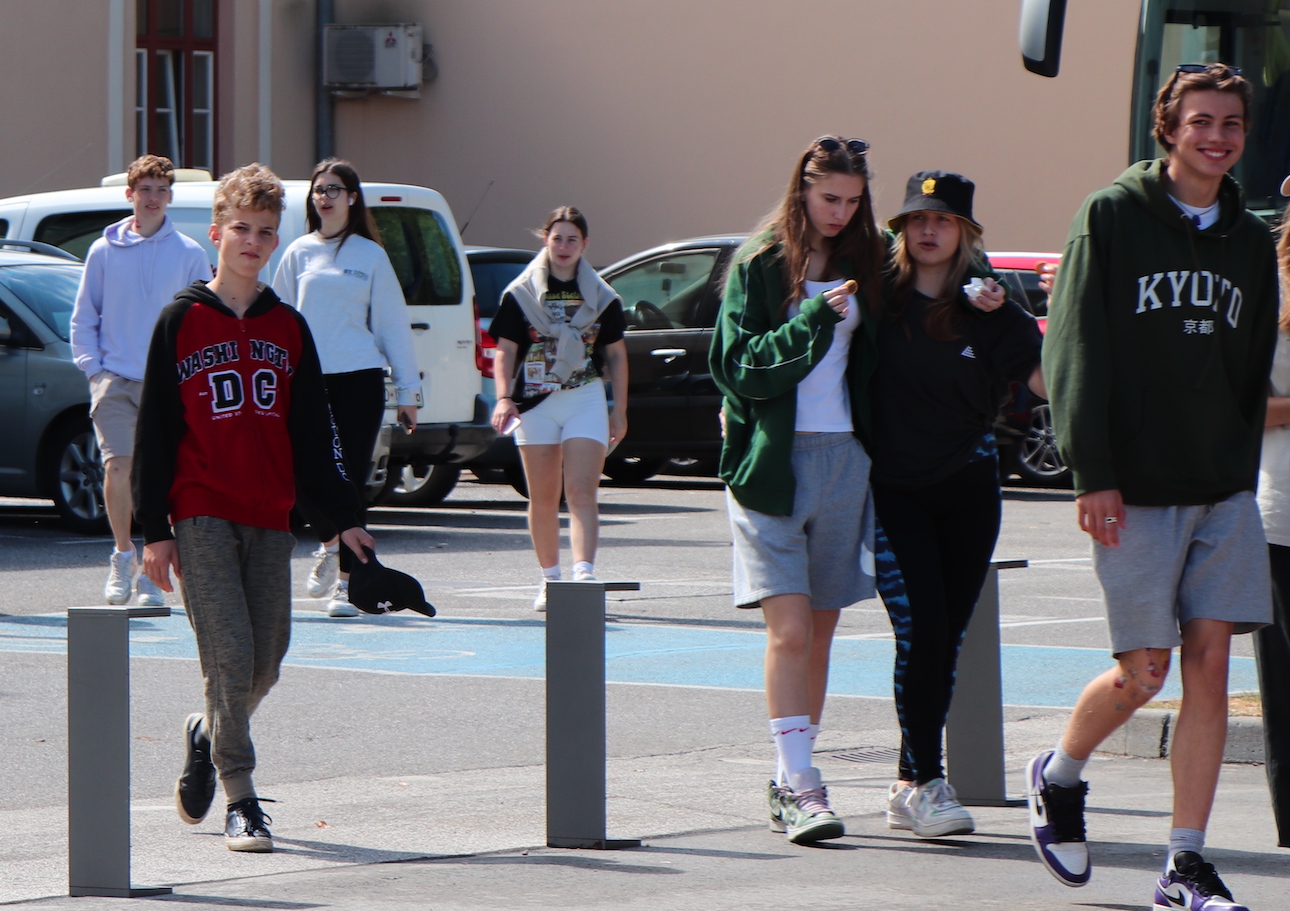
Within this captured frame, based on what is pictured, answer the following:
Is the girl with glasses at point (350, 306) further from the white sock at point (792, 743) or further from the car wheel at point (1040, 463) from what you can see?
the car wheel at point (1040, 463)

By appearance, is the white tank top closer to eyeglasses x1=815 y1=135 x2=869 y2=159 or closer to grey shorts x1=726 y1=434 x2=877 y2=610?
grey shorts x1=726 y1=434 x2=877 y2=610

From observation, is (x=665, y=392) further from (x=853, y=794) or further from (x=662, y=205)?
(x=853, y=794)

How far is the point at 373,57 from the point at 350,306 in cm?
1743

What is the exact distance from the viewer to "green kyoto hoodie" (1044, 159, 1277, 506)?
16.3 ft

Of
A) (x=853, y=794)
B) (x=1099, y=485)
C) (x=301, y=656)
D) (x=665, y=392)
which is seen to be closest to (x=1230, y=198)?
(x=1099, y=485)

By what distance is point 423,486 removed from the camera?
15.7 metres

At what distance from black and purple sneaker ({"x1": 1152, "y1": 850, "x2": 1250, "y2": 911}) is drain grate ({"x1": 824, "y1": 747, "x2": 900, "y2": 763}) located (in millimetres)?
2252

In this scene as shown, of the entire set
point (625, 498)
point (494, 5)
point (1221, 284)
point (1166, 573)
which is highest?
point (494, 5)

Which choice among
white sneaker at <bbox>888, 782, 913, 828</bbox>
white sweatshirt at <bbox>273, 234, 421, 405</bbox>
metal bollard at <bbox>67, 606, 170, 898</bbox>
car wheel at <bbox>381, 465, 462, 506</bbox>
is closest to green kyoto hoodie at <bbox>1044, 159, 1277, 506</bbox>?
white sneaker at <bbox>888, 782, 913, 828</bbox>

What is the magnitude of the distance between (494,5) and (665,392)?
36.0 ft

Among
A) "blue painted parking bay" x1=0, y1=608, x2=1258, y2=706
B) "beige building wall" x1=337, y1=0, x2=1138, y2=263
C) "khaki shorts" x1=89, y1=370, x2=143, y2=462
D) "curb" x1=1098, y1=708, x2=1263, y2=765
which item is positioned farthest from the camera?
"beige building wall" x1=337, y1=0, x2=1138, y2=263

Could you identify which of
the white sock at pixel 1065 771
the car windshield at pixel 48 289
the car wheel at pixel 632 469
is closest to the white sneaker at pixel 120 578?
the car windshield at pixel 48 289

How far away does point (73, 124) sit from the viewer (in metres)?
24.6

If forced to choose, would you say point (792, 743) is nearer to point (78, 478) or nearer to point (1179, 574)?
point (1179, 574)
